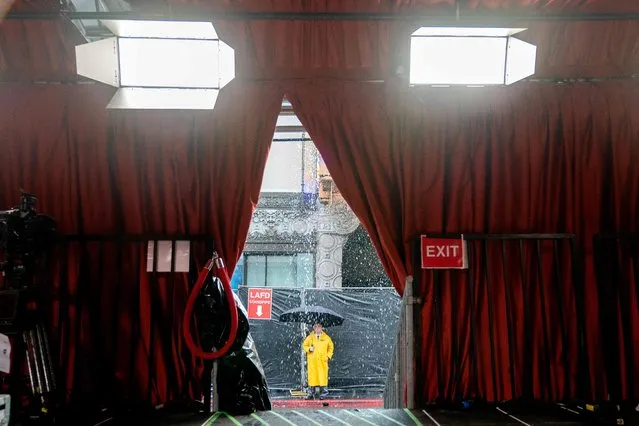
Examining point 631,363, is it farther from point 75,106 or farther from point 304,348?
point 304,348

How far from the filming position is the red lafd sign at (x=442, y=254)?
2660 millimetres

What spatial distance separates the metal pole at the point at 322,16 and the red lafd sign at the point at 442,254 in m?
1.20

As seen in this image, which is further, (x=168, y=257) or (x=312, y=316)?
(x=312, y=316)

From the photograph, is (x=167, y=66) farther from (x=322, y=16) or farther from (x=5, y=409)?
(x=5, y=409)

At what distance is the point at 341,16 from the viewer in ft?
8.27

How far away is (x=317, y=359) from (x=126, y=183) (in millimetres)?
3984

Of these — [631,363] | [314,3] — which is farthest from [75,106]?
[631,363]

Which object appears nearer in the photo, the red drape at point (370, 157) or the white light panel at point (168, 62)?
the red drape at point (370, 157)

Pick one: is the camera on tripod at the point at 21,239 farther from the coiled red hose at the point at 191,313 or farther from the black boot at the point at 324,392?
the black boot at the point at 324,392

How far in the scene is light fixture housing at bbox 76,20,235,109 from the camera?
2.78 m

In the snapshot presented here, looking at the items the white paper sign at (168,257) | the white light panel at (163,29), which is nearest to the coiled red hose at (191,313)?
the white paper sign at (168,257)

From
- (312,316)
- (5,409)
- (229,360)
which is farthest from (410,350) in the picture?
(312,316)

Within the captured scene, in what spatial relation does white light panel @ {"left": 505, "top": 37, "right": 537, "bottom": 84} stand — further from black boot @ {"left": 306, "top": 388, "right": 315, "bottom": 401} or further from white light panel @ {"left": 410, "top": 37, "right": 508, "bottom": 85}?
black boot @ {"left": 306, "top": 388, "right": 315, "bottom": 401}

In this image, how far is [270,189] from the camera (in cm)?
789
